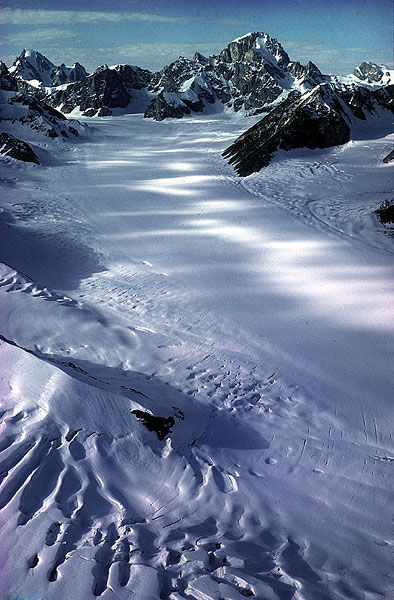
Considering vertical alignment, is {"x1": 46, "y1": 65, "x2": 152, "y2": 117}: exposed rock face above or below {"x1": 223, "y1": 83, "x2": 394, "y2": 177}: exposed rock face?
above

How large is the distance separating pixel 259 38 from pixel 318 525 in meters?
169

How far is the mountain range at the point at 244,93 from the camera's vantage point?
3234cm

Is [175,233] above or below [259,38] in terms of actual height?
below

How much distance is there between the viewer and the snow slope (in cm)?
414

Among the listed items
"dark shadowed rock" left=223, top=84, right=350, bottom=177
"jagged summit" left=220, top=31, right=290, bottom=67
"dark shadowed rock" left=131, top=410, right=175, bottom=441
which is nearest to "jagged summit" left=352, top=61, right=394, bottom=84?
"jagged summit" left=220, top=31, right=290, bottom=67

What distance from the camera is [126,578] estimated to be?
3.83m

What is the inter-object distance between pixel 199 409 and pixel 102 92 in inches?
4868

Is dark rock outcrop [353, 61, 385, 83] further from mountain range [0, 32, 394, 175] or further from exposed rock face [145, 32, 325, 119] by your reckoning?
exposed rock face [145, 32, 325, 119]

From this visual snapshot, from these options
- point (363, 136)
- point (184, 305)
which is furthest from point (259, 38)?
point (184, 305)

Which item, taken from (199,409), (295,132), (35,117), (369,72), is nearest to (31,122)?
(35,117)

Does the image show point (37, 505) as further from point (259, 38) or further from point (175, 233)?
point (259, 38)

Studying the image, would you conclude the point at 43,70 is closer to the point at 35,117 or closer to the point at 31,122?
the point at 35,117

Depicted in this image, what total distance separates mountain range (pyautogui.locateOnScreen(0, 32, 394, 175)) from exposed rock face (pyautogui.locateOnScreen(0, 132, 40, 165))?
18.5m

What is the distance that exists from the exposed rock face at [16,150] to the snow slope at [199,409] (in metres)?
19.8
